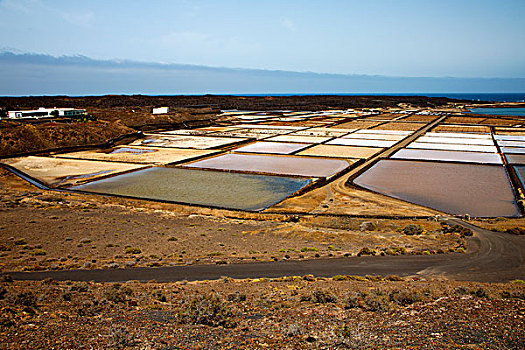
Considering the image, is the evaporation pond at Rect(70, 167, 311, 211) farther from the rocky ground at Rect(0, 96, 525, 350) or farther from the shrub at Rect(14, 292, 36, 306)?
the shrub at Rect(14, 292, 36, 306)

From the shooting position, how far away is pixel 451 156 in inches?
1740

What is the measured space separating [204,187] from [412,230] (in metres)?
16.8

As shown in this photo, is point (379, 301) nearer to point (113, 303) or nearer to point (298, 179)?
point (113, 303)

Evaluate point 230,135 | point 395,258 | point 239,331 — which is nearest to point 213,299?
point 239,331

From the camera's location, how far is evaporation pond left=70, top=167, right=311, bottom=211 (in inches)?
1069

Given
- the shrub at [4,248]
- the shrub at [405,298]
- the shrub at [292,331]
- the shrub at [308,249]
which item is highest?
the shrub at [292,331]

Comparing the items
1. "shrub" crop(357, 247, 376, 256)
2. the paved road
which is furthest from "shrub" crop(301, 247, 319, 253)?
"shrub" crop(357, 247, 376, 256)

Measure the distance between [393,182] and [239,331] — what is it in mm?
25262

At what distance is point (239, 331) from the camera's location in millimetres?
9797

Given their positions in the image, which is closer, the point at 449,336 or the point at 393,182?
the point at 449,336

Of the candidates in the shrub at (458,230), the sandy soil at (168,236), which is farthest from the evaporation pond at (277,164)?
the shrub at (458,230)

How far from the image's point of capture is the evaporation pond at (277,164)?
36469mm

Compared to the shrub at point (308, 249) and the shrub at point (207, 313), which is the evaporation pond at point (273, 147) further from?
the shrub at point (207, 313)

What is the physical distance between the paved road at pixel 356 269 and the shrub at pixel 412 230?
310cm
